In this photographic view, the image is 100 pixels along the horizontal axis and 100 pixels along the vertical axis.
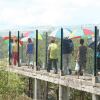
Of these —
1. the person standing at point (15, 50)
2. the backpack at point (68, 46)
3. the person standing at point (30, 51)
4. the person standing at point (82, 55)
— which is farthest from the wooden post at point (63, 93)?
the person standing at point (15, 50)

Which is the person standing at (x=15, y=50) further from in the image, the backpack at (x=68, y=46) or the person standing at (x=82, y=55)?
the person standing at (x=82, y=55)

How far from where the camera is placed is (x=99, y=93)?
49.0ft

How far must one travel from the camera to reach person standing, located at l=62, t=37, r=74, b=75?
57.7 feet

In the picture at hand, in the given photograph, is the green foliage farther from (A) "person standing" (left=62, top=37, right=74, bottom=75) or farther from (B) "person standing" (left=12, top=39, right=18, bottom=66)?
(A) "person standing" (left=62, top=37, right=74, bottom=75)

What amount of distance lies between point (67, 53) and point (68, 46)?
31cm

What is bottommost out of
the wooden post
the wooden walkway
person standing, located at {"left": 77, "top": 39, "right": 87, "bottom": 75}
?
the wooden post

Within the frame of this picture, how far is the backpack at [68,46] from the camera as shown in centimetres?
1748

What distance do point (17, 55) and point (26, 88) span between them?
12.0ft

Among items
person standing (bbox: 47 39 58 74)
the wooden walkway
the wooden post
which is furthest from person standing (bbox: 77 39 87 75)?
person standing (bbox: 47 39 58 74)

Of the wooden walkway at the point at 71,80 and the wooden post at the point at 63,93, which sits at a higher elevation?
the wooden walkway at the point at 71,80

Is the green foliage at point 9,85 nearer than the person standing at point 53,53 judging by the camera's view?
No

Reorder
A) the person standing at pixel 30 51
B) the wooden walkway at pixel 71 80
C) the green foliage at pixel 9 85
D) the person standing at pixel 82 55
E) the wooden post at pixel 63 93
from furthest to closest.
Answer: the green foliage at pixel 9 85, the person standing at pixel 30 51, the wooden post at pixel 63 93, the person standing at pixel 82 55, the wooden walkway at pixel 71 80

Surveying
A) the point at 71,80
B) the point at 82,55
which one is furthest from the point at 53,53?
the point at 82,55

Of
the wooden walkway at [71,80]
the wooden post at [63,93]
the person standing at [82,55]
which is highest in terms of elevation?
the person standing at [82,55]
